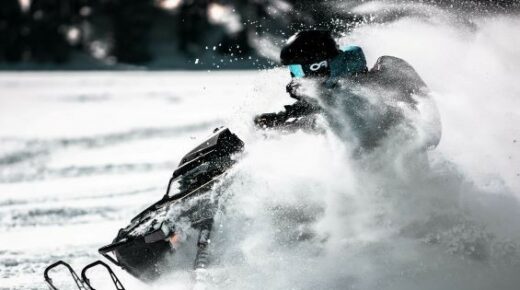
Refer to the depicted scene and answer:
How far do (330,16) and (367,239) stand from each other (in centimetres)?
717

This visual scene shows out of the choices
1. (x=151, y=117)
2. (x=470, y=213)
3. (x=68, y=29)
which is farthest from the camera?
(x=68, y=29)

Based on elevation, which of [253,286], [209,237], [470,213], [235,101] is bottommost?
[253,286]

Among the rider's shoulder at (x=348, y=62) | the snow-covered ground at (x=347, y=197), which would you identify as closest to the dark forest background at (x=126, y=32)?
the snow-covered ground at (x=347, y=197)

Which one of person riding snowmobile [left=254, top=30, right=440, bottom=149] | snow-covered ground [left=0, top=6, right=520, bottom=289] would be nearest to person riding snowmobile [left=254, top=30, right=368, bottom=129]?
person riding snowmobile [left=254, top=30, right=440, bottom=149]

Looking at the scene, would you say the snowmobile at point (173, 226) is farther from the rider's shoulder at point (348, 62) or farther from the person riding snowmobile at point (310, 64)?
the rider's shoulder at point (348, 62)

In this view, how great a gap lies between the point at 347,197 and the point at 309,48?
1.33 m

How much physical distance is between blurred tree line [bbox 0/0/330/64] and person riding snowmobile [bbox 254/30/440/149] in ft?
75.8

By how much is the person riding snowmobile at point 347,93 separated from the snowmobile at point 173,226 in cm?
86

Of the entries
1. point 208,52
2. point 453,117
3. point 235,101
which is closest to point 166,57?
point 208,52

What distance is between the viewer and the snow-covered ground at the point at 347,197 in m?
5.54

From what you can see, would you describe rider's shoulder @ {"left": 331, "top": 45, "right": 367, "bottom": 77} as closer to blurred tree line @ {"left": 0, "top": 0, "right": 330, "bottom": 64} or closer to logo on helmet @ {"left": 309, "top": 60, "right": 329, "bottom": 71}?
logo on helmet @ {"left": 309, "top": 60, "right": 329, "bottom": 71}

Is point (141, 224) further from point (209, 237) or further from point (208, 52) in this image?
point (208, 52)

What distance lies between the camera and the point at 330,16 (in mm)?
12203

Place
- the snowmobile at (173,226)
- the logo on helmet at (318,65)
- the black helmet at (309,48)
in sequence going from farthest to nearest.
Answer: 1. the logo on helmet at (318,65)
2. the black helmet at (309,48)
3. the snowmobile at (173,226)
